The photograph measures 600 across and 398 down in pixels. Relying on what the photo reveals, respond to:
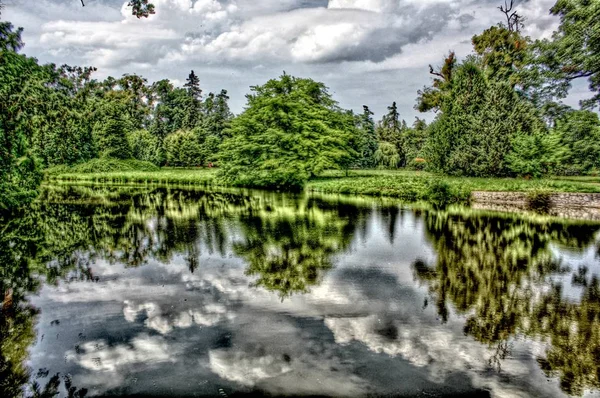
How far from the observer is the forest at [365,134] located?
18000mm

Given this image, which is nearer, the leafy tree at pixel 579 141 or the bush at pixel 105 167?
the leafy tree at pixel 579 141

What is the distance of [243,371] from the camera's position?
5.62 meters

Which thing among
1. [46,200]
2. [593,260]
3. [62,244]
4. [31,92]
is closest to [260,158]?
[46,200]

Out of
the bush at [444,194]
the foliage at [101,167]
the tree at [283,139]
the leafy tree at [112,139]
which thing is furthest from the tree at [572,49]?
the leafy tree at [112,139]

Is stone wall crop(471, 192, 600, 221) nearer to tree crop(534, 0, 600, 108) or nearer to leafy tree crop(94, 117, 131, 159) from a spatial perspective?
tree crop(534, 0, 600, 108)

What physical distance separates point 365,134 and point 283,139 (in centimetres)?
2896

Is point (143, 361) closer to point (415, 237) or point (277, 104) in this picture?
point (415, 237)

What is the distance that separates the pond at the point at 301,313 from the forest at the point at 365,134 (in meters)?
6.16

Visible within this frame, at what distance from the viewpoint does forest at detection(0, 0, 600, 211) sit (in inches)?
709

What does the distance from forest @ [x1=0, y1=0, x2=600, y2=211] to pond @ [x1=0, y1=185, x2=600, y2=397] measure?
6.16 m

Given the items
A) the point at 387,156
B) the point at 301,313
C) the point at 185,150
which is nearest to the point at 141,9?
the point at 301,313

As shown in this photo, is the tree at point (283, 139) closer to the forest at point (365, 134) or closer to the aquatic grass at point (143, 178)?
the forest at point (365, 134)

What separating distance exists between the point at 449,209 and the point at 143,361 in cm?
1930

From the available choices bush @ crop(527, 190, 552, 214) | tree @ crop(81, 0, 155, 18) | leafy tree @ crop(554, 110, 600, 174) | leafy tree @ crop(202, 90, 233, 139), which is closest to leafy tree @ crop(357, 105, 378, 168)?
leafy tree @ crop(202, 90, 233, 139)
